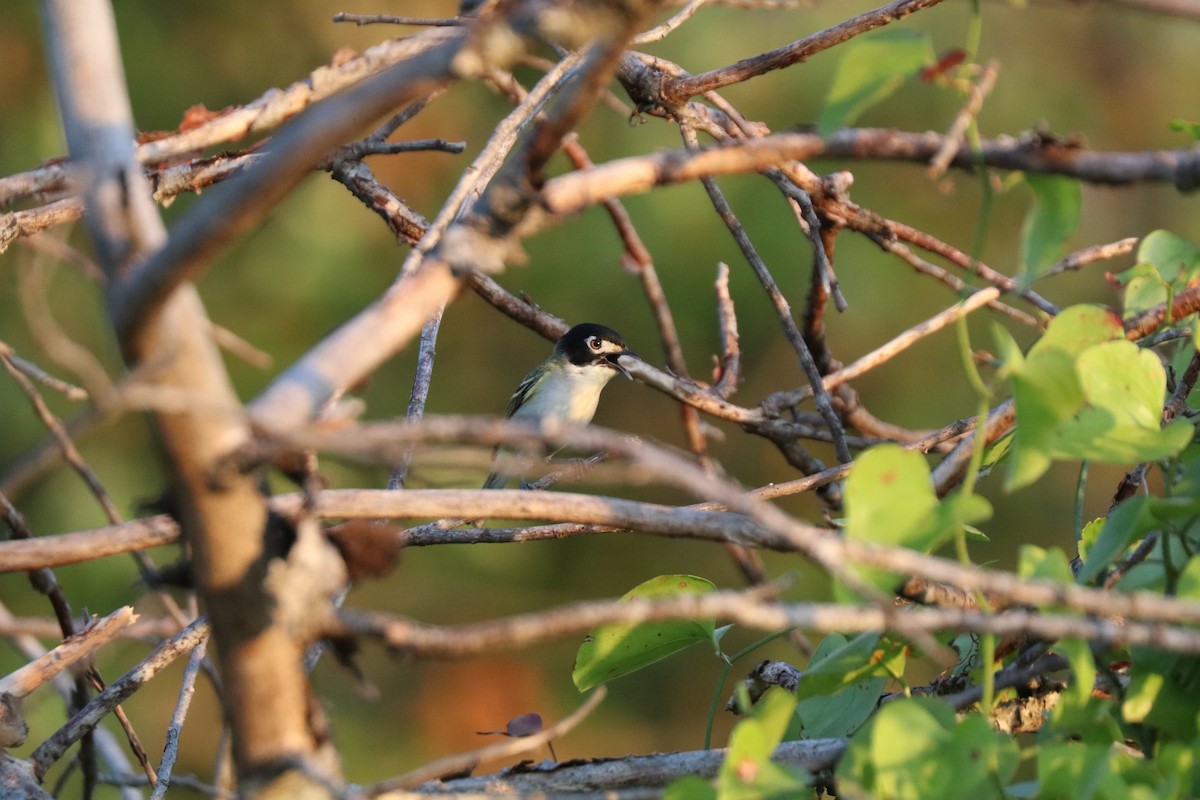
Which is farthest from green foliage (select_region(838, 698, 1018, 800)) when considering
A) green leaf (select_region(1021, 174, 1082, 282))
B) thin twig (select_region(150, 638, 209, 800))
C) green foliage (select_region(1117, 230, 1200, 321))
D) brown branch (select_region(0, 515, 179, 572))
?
thin twig (select_region(150, 638, 209, 800))

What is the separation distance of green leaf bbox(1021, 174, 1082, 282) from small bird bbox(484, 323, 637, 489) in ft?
11.8

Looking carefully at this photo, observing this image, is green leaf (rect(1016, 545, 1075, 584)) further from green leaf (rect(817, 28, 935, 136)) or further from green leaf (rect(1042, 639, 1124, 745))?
green leaf (rect(817, 28, 935, 136))

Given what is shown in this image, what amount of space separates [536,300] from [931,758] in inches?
166

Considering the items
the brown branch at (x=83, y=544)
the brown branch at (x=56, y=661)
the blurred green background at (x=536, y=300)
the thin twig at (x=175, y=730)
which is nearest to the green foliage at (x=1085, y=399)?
the brown branch at (x=83, y=544)

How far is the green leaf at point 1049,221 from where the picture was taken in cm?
109

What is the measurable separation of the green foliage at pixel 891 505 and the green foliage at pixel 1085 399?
0.08m

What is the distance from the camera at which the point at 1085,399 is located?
4.00 ft

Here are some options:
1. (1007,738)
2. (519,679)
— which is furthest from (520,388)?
(1007,738)

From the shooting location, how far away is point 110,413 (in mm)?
839

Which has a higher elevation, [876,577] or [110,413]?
[110,413]

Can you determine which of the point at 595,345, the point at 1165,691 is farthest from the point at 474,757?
the point at 595,345

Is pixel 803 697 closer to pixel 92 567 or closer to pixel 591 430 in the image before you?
pixel 591 430

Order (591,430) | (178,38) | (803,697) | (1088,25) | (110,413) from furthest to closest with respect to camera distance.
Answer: (1088,25) → (178,38) → (803,697) → (591,430) → (110,413)

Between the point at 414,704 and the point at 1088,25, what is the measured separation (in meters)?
5.24
